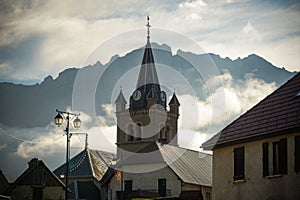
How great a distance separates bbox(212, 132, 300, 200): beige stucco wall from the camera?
96.8ft

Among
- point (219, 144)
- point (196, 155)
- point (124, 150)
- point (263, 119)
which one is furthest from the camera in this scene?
point (124, 150)

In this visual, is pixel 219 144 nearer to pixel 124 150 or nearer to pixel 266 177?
pixel 266 177

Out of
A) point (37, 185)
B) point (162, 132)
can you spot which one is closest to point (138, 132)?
point (162, 132)

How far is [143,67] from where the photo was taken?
3634 inches

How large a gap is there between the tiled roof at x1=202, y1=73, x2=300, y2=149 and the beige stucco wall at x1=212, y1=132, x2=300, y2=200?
43 centimetres

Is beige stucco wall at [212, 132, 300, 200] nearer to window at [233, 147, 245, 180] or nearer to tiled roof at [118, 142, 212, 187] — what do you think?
window at [233, 147, 245, 180]

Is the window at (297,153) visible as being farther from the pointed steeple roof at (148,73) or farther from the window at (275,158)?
the pointed steeple roof at (148,73)

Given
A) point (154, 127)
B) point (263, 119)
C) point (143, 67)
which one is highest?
point (143, 67)

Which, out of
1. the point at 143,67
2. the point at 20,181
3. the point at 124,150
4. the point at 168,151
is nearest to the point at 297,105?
the point at 20,181

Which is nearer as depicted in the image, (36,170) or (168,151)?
(36,170)

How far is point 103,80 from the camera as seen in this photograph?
7612 centimetres

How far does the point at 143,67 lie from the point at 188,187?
97.3ft

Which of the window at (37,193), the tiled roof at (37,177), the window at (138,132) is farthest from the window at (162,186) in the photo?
the window at (138,132)

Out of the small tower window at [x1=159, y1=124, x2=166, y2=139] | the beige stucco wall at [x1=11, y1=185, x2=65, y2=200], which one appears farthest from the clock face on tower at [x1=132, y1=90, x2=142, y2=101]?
the beige stucco wall at [x1=11, y1=185, x2=65, y2=200]
